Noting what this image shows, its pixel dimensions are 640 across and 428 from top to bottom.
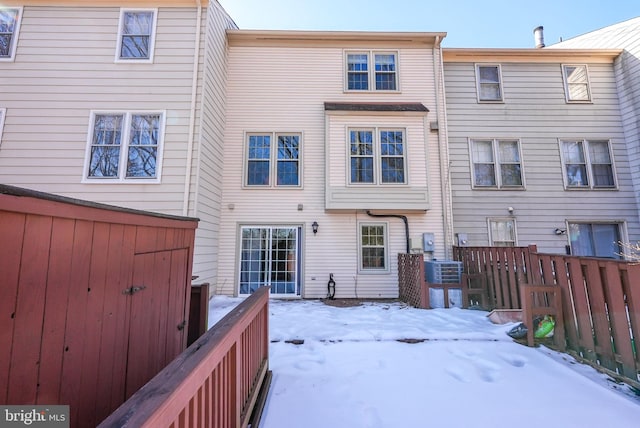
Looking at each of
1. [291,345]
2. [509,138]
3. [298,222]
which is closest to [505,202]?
[509,138]

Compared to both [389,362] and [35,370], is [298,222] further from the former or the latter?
[35,370]

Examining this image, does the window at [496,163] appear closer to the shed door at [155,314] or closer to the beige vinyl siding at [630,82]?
the beige vinyl siding at [630,82]

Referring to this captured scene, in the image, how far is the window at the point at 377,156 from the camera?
23.4ft

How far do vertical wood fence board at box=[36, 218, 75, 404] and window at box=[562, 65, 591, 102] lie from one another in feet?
38.1

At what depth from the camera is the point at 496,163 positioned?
7.82 metres

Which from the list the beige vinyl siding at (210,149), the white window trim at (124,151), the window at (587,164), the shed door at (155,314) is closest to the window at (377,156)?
the beige vinyl siding at (210,149)

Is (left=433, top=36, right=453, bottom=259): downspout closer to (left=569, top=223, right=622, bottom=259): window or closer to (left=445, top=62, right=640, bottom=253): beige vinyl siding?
(left=445, top=62, right=640, bottom=253): beige vinyl siding

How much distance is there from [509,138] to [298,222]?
263 inches

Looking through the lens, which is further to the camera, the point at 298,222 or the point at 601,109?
the point at 601,109

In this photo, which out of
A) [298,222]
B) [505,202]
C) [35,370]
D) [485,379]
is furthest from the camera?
[505,202]

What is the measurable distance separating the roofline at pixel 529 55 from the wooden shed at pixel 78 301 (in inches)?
371

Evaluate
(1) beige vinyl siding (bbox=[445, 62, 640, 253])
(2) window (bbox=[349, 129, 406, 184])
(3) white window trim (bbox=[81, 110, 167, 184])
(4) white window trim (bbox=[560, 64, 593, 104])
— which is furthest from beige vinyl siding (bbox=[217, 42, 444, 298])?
(4) white window trim (bbox=[560, 64, 593, 104])

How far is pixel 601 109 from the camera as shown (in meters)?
8.06

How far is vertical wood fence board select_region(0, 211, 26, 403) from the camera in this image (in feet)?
3.15
